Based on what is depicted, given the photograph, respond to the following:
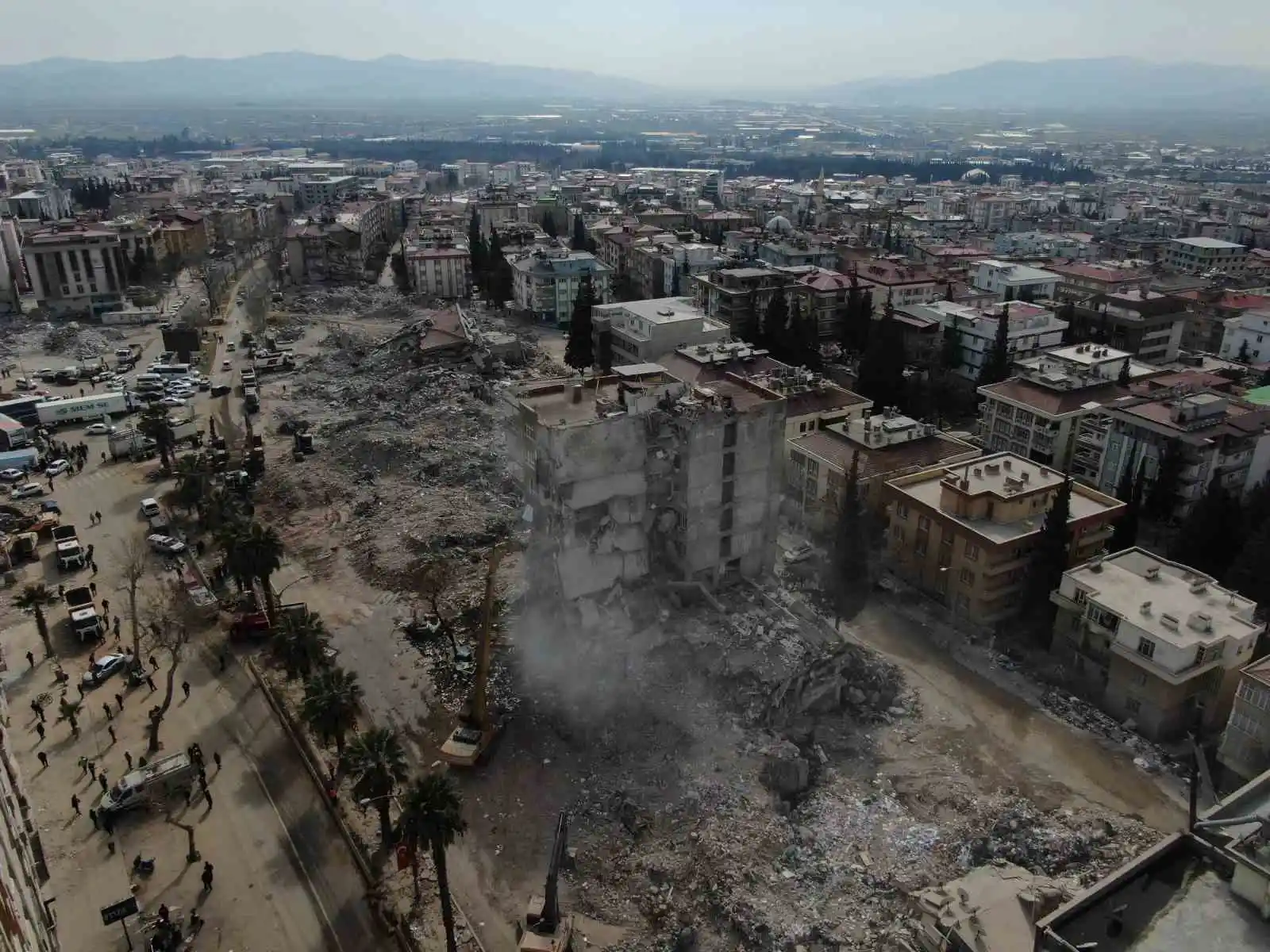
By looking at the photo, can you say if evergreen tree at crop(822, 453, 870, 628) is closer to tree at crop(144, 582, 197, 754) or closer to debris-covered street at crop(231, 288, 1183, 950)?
debris-covered street at crop(231, 288, 1183, 950)

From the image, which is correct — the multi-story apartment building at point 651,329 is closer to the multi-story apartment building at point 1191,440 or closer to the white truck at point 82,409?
the multi-story apartment building at point 1191,440

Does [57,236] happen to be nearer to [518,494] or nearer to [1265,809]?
[518,494]

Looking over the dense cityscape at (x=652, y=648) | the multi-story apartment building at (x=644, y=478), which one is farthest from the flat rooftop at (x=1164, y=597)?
the multi-story apartment building at (x=644, y=478)

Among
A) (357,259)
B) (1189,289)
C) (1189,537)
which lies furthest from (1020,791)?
(357,259)

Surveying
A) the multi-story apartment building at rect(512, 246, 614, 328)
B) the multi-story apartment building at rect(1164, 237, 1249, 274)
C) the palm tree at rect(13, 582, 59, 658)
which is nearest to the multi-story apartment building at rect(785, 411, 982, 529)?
the palm tree at rect(13, 582, 59, 658)

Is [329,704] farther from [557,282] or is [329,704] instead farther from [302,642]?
[557,282]

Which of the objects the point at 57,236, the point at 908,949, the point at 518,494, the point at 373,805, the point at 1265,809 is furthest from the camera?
the point at 57,236

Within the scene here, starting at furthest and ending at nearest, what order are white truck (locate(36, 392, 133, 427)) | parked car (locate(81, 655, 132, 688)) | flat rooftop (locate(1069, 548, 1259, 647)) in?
white truck (locate(36, 392, 133, 427)) → parked car (locate(81, 655, 132, 688)) → flat rooftop (locate(1069, 548, 1259, 647))

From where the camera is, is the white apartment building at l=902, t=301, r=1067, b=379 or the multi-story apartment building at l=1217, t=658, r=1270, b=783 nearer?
the multi-story apartment building at l=1217, t=658, r=1270, b=783
